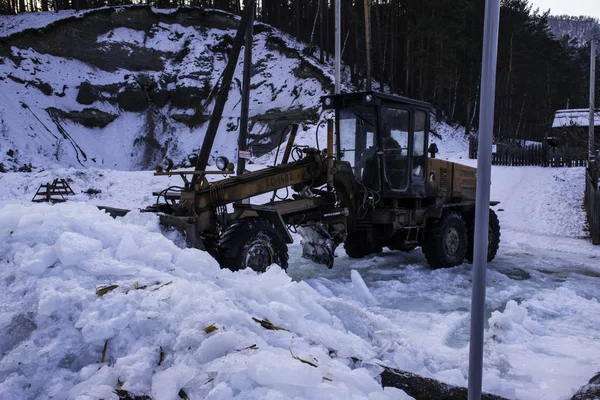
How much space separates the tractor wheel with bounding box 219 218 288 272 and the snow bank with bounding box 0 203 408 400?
1.44 m

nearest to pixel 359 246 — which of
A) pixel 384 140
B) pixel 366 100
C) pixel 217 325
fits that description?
pixel 384 140

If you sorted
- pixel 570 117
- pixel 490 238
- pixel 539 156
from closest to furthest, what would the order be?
pixel 490 238
pixel 539 156
pixel 570 117

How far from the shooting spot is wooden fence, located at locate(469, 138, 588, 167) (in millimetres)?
25141

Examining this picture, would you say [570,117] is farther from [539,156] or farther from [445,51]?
[539,156]

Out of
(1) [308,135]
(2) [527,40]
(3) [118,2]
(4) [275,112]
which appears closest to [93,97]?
(4) [275,112]

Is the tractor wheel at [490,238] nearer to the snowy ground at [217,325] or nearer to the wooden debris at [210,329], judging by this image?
the snowy ground at [217,325]

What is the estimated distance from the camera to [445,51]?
35.1 metres

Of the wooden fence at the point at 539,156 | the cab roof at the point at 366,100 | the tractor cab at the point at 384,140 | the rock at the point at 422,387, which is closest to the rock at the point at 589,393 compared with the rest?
the rock at the point at 422,387

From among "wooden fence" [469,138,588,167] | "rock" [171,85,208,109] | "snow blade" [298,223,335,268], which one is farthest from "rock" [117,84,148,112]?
"snow blade" [298,223,335,268]

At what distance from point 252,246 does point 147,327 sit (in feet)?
9.95

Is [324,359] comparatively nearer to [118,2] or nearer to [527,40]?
[527,40]

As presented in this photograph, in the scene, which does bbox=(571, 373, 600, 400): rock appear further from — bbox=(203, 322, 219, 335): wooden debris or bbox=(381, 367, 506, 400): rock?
bbox=(203, 322, 219, 335): wooden debris

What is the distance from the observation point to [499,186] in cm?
2056

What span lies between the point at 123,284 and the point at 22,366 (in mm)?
827
